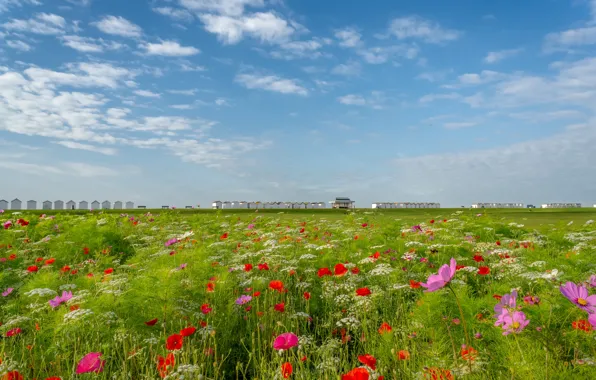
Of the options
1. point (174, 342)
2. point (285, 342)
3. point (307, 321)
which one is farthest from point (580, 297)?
point (307, 321)

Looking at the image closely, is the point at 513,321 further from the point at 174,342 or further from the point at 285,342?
the point at 174,342

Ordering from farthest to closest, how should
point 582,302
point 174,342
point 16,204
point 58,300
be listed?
1. point 16,204
2. point 58,300
3. point 174,342
4. point 582,302

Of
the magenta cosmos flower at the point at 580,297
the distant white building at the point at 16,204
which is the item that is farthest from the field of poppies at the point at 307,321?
the distant white building at the point at 16,204

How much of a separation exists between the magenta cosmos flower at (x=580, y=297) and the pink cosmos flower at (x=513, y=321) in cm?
25

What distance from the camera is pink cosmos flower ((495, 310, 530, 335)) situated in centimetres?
178

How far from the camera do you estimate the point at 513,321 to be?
183cm

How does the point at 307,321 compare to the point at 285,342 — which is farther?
the point at 307,321

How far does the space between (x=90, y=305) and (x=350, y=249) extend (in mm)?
4445

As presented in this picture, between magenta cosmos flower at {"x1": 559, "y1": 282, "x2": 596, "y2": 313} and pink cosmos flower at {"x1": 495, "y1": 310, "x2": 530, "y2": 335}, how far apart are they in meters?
0.25

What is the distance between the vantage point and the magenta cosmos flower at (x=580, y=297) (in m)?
1.81

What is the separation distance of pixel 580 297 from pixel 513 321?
39 cm

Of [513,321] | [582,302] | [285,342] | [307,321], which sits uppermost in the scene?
[582,302]

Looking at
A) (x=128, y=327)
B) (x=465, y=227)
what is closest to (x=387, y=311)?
(x=128, y=327)

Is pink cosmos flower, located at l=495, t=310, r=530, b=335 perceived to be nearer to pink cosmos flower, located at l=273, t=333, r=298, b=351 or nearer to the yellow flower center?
the yellow flower center
